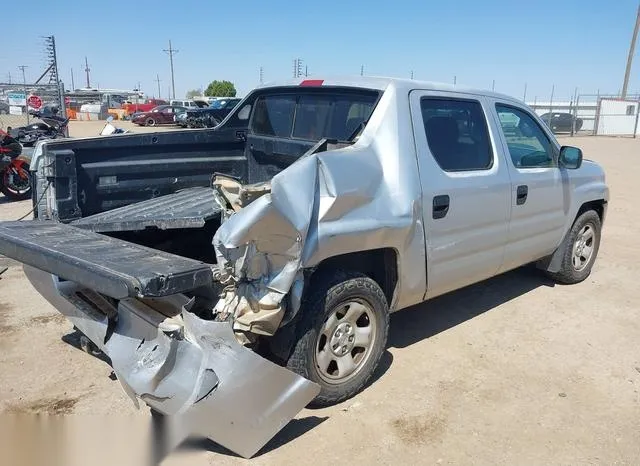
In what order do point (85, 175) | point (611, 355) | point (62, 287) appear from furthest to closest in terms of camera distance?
1. point (611, 355)
2. point (85, 175)
3. point (62, 287)

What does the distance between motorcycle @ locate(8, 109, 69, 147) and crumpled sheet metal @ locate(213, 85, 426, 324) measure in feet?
35.1

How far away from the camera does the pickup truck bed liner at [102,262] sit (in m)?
2.56

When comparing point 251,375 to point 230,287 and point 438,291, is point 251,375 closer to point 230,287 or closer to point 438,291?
point 230,287

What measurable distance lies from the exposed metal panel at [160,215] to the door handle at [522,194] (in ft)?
8.06

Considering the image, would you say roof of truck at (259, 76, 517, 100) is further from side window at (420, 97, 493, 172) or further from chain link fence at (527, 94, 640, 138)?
chain link fence at (527, 94, 640, 138)

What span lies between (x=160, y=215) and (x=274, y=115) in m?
1.62

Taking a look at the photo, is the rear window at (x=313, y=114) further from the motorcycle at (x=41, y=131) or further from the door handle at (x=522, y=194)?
the motorcycle at (x=41, y=131)

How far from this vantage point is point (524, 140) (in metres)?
4.83

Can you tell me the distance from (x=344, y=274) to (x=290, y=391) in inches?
31.1

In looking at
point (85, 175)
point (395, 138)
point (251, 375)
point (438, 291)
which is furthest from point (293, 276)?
point (85, 175)

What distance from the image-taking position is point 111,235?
3.82 m

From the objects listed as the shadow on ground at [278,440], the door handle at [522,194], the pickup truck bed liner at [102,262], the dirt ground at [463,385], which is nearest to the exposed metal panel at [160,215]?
the pickup truck bed liner at [102,262]

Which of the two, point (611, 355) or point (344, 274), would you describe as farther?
point (611, 355)

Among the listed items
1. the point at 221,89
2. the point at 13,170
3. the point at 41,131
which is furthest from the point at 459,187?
the point at 221,89
